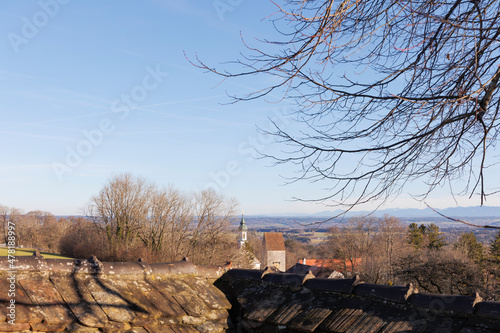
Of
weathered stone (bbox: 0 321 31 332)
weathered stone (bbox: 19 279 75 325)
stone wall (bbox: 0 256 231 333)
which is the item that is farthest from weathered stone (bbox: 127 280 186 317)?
weathered stone (bbox: 0 321 31 332)

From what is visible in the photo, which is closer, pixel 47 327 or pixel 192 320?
pixel 47 327

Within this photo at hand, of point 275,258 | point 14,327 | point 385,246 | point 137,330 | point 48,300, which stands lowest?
point 275,258

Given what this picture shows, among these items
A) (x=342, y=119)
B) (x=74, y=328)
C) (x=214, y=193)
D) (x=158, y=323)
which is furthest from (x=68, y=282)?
(x=214, y=193)

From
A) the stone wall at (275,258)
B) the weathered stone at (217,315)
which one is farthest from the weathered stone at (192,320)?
the stone wall at (275,258)

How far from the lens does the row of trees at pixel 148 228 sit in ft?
141

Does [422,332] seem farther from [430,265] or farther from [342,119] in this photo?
[430,265]

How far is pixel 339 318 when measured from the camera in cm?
387

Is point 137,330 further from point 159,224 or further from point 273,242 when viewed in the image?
point 273,242

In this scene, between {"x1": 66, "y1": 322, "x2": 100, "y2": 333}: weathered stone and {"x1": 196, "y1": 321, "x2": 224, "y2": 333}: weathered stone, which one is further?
{"x1": 196, "y1": 321, "x2": 224, "y2": 333}: weathered stone

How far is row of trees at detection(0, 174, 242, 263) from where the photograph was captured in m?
42.8

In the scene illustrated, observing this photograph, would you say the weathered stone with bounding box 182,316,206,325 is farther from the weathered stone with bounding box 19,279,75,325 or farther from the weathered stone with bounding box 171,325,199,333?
the weathered stone with bounding box 19,279,75,325

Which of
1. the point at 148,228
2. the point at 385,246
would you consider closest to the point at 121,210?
the point at 148,228

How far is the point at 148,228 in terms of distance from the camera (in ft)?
145

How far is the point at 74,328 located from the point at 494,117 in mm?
3801
